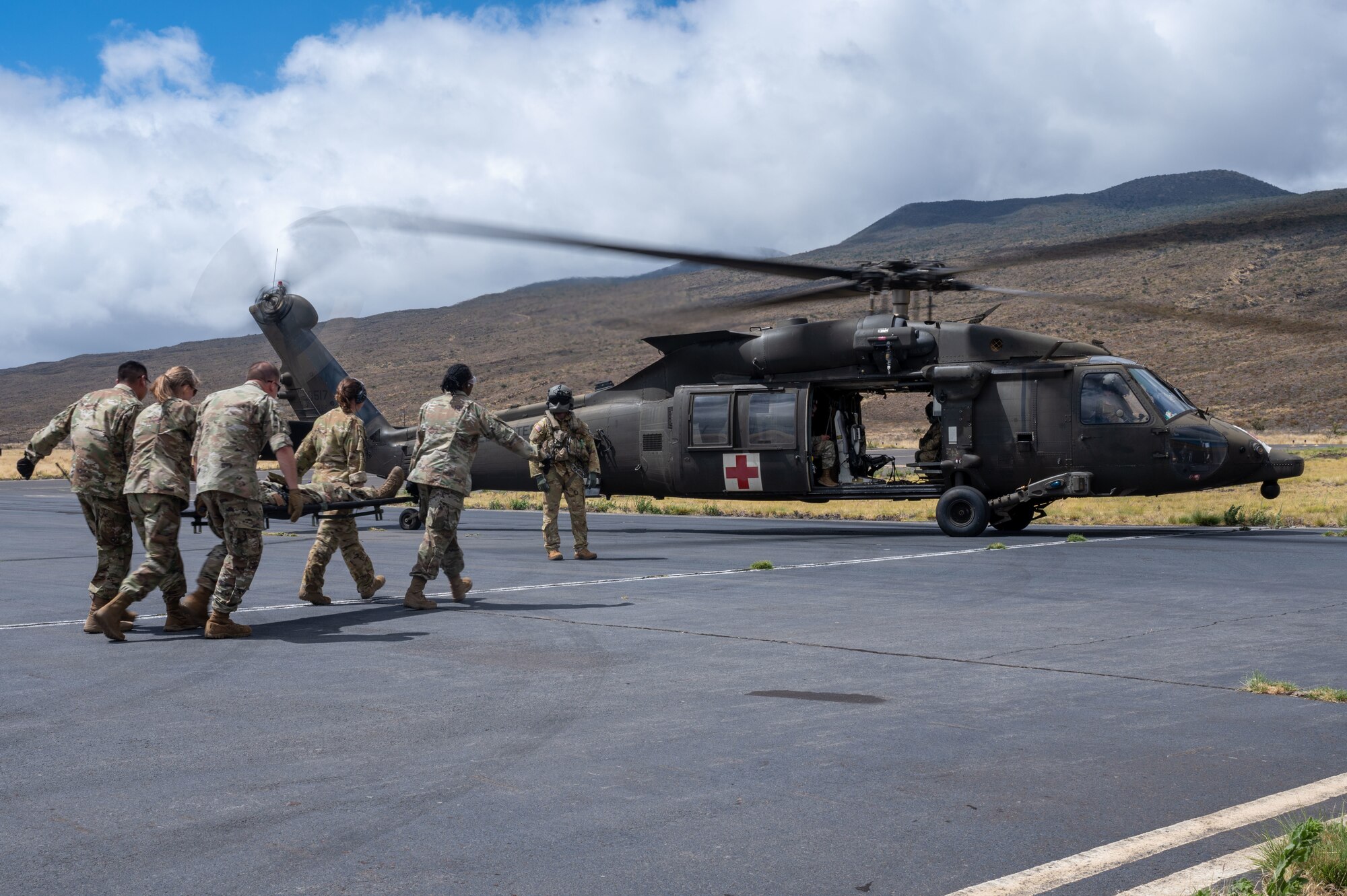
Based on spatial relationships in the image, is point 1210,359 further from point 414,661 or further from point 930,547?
point 414,661

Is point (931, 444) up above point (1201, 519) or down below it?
above

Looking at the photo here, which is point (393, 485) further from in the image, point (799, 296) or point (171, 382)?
point (799, 296)

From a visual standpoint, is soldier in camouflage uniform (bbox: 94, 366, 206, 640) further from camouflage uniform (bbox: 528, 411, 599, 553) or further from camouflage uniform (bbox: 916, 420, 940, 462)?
camouflage uniform (bbox: 916, 420, 940, 462)

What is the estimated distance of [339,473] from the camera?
11.4 m

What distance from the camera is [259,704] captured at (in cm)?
653

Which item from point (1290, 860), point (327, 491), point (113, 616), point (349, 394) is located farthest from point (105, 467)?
point (1290, 860)

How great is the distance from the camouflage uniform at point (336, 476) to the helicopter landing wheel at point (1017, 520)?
9.55m

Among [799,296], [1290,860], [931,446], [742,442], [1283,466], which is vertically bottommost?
[1290,860]

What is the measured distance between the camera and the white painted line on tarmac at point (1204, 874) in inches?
144

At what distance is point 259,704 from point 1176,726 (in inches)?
175

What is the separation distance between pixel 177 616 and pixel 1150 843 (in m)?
7.26

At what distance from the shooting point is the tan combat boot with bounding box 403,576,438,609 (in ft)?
33.8

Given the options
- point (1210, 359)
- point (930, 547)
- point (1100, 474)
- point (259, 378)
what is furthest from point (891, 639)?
point (1210, 359)

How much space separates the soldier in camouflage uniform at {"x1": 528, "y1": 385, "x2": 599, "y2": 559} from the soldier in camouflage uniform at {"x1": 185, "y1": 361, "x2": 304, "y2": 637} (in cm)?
549
